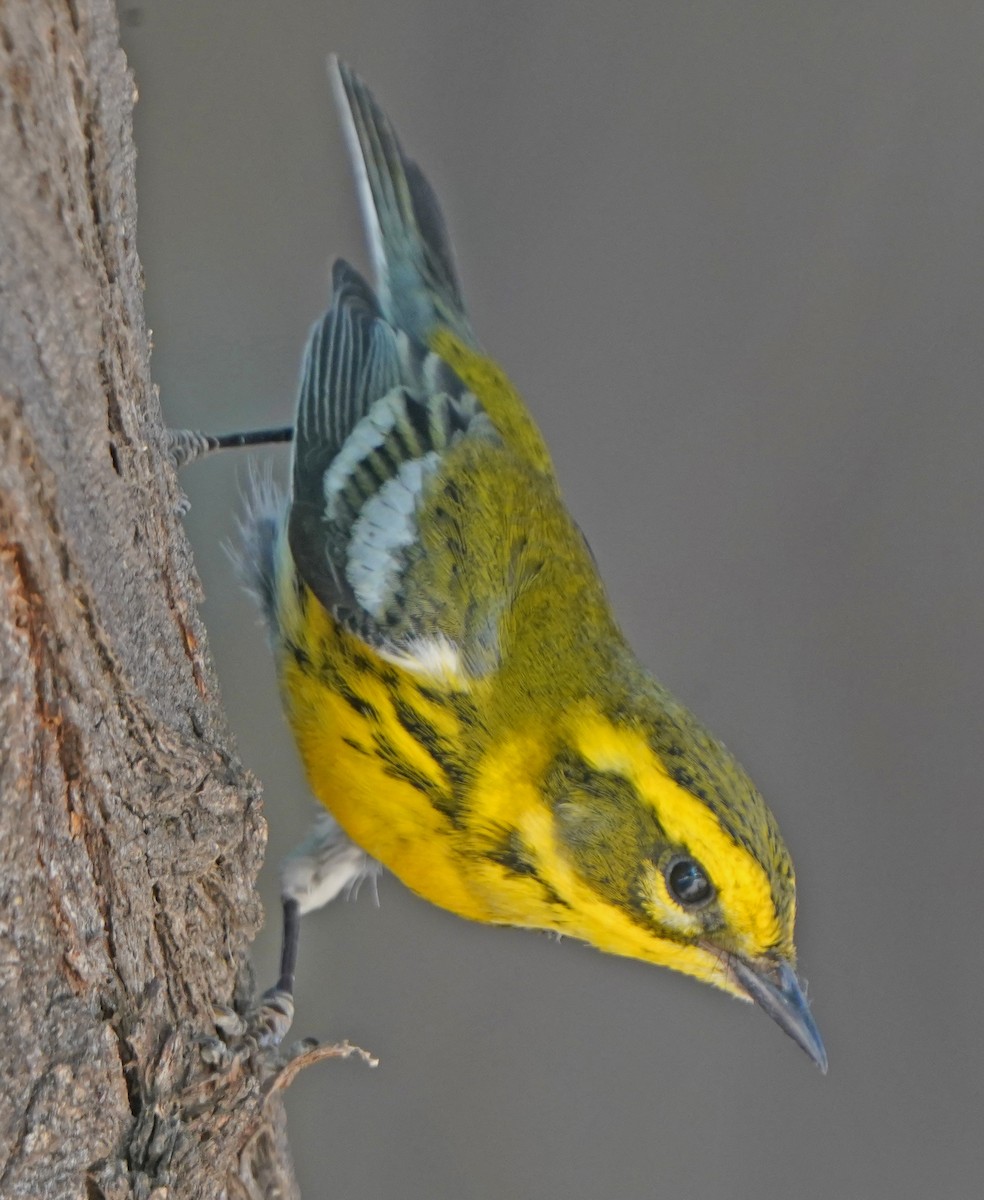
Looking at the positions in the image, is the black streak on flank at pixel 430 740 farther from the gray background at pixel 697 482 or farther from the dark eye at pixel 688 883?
the gray background at pixel 697 482

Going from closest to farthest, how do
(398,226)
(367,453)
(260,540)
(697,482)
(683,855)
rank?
(683,855) < (367,453) < (260,540) < (398,226) < (697,482)

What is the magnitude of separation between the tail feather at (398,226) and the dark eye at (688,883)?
1.33 meters

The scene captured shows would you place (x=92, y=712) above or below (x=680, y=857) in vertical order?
above

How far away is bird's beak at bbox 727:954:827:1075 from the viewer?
6.13 feet

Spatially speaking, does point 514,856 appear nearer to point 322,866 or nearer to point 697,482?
point 322,866

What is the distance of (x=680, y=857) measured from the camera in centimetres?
181

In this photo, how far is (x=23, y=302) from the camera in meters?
1.08

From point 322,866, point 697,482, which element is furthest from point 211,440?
point 697,482

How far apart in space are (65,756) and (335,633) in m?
1.02

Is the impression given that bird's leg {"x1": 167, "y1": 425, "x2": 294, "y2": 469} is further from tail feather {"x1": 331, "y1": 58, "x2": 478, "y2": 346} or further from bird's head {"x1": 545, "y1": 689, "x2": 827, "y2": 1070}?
bird's head {"x1": 545, "y1": 689, "x2": 827, "y2": 1070}

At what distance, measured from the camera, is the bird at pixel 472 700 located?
1.84 metres

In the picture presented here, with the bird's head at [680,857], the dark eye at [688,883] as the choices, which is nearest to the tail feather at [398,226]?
the bird's head at [680,857]

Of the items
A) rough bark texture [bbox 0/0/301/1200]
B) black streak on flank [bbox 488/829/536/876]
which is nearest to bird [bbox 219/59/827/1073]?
black streak on flank [bbox 488/829/536/876]

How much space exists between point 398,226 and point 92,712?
1.82 metres
